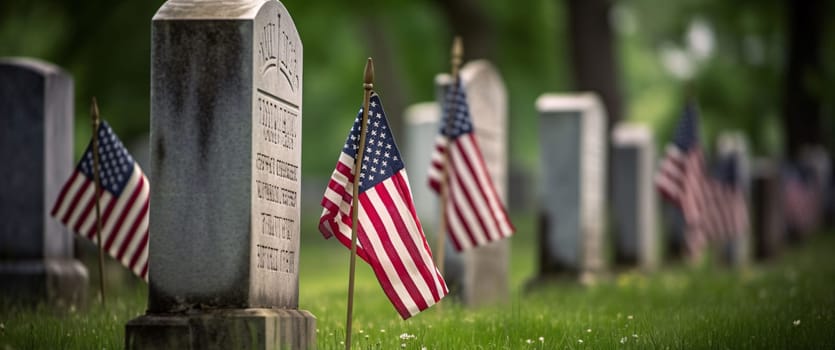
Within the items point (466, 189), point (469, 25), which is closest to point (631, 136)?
point (466, 189)

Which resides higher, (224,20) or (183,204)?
(224,20)

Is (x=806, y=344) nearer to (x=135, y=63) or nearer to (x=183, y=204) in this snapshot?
(x=183, y=204)

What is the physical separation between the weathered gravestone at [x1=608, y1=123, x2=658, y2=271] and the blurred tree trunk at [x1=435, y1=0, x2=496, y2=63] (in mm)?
7001

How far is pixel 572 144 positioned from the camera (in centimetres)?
1444

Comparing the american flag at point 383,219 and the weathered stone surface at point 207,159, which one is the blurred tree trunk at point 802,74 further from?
the weathered stone surface at point 207,159

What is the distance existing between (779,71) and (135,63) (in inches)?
788

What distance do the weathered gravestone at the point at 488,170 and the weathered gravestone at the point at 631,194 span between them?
396 cm

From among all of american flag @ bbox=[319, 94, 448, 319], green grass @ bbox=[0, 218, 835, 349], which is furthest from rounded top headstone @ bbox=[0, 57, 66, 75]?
american flag @ bbox=[319, 94, 448, 319]

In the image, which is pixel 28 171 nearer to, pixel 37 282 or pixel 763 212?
pixel 37 282

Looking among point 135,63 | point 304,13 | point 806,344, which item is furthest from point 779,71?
point 806,344

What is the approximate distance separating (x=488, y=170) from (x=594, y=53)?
10.5 meters

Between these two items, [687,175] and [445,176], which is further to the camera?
[687,175]

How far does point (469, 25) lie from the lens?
2403 centimetres

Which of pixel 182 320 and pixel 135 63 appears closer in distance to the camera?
pixel 182 320
